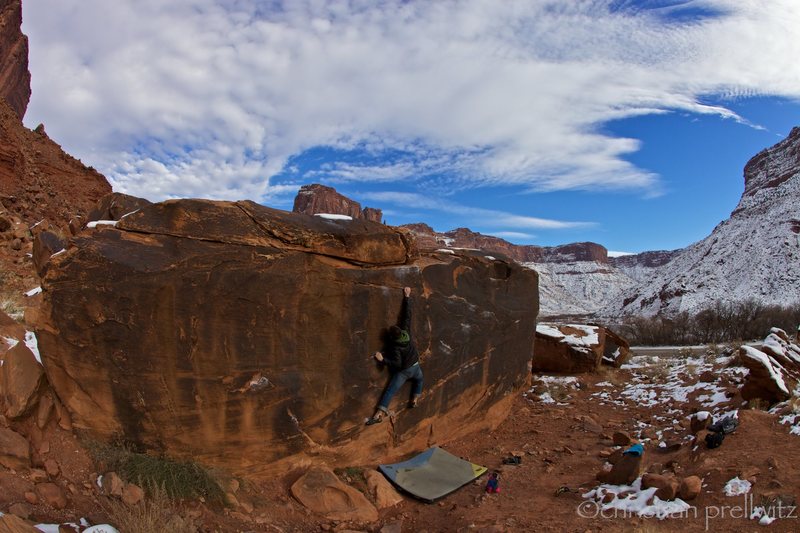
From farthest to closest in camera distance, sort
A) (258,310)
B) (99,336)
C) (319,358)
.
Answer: (319,358)
(258,310)
(99,336)

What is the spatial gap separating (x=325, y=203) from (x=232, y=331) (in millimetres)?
116784

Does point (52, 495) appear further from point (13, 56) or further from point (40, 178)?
point (13, 56)

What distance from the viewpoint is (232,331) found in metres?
5.20

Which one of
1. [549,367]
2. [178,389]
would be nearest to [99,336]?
[178,389]

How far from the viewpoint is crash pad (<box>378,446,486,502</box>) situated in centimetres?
606

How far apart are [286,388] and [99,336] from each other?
2.06 metres

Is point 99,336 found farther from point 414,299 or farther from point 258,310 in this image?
point 414,299

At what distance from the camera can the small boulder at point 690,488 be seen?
507 cm

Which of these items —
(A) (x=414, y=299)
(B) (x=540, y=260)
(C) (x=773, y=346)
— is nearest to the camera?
(A) (x=414, y=299)

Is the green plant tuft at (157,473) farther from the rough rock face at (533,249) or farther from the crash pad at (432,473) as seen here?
the rough rock face at (533,249)

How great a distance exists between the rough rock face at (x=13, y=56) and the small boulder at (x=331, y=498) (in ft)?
130

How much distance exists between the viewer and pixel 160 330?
491 centimetres

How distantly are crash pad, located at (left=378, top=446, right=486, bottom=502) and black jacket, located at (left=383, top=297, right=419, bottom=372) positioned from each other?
4.62ft

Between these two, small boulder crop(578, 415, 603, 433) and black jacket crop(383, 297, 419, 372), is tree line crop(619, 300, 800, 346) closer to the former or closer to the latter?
small boulder crop(578, 415, 603, 433)
